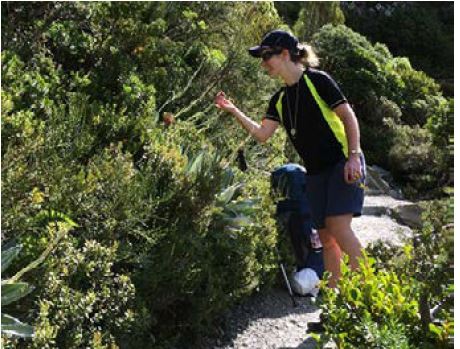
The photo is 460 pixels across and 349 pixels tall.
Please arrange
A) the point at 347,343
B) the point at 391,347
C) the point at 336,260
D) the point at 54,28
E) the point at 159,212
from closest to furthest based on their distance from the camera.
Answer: the point at 391,347 < the point at 347,343 < the point at 159,212 < the point at 336,260 < the point at 54,28

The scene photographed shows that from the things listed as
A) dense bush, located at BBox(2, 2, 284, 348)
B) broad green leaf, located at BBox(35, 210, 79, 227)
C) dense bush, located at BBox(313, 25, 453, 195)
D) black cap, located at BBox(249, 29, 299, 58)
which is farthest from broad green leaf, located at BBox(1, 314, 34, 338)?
dense bush, located at BBox(313, 25, 453, 195)

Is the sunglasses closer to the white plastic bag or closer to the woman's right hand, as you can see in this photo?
the woman's right hand

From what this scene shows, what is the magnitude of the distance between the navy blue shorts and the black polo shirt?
0.05 metres

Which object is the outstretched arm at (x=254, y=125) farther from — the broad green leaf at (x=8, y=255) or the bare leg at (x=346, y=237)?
the broad green leaf at (x=8, y=255)

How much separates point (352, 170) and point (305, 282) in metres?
1.43

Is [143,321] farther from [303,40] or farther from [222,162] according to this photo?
[303,40]

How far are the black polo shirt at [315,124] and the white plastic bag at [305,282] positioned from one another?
3.94 feet

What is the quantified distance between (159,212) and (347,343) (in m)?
1.62

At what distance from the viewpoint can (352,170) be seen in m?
3.89

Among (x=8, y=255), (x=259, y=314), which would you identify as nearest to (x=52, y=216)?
(x=8, y=255)

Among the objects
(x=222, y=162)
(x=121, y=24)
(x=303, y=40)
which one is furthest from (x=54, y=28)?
(x=303, y=40)

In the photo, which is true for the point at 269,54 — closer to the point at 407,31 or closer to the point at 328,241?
the point at 328,241

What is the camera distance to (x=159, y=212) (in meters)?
3.87

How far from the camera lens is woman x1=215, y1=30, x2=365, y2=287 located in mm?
3977
